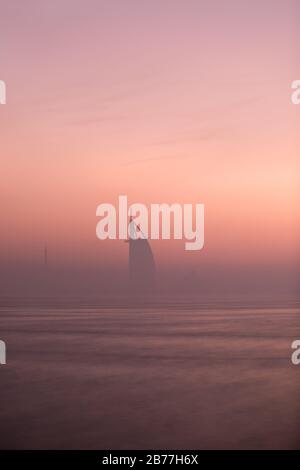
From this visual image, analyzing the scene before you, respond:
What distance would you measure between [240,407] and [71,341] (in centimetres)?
1747

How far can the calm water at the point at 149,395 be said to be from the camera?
37.2ft

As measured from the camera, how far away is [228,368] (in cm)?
2119

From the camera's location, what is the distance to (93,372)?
19.9 metres

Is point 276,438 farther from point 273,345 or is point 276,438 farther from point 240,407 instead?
point 273,345

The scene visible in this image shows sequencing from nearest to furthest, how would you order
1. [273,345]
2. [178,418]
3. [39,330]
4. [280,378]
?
[178,418] → [280,378] → [273,345] → [39,330]

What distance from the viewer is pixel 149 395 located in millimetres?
15828

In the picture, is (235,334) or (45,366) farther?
(235,334)

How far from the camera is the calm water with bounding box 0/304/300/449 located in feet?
37.2

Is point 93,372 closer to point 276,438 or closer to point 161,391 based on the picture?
point 161,391

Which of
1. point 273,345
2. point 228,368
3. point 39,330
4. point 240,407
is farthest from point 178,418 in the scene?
point 39,330

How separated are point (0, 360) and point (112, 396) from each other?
9.80 metres

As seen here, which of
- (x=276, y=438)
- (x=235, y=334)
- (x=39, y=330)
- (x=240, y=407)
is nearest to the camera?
(x=276, y=438)
